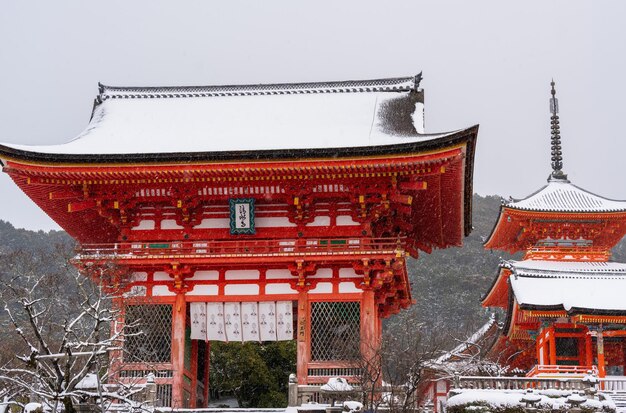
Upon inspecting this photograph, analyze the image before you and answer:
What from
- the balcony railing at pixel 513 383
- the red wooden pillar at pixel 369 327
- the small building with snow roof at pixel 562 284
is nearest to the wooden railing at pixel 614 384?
the small building with snow roof at pixel 562 284

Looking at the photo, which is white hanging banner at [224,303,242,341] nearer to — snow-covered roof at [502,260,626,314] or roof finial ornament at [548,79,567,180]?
snow-covered roof at [502,260,626,314]

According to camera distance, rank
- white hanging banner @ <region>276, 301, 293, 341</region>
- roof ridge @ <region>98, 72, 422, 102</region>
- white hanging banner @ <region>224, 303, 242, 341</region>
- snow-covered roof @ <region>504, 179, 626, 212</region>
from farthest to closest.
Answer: snow-covered roof @ <region>504, 179, 626, 212</region> → roof ridge @ <region>98, 72, 422, 102</region> → white hanging banner @ <region>224, 303, 242, 341</region> → white hanging banner @ <region>276, 301, 293, 341</region>

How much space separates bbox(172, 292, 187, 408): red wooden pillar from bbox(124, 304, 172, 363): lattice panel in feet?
0.69

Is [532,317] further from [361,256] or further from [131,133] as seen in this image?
[131,133]

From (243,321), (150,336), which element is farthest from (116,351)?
(243,321)

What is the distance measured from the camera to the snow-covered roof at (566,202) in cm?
3962

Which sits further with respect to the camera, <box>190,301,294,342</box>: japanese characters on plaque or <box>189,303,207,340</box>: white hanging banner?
<box>189,303,207,340</box>: white hanging banner

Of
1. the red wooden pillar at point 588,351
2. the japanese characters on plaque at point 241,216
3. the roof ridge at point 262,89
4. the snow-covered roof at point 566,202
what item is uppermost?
the roof ridge at point 262,89

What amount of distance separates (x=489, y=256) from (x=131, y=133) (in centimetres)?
6645

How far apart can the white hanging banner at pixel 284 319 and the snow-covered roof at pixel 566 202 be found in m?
18.2

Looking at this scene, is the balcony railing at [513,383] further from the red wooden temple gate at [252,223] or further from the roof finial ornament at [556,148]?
the roof finial ornament at [556,148]

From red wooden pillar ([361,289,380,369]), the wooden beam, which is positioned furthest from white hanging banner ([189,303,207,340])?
red wooden pillar ([361,289,380,369])

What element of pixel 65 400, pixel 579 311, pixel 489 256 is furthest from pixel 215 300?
pixel 489 256

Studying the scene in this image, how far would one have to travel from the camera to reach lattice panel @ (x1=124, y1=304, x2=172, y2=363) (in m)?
23.4
